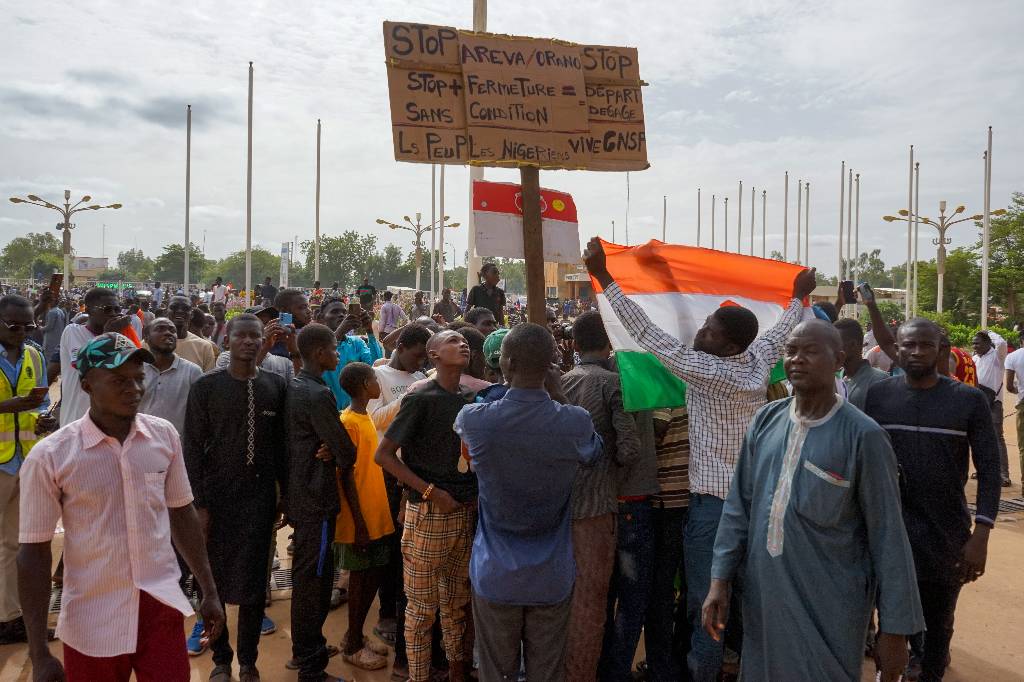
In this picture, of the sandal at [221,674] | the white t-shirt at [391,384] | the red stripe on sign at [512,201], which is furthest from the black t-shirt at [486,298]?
the sandal at [221,674]

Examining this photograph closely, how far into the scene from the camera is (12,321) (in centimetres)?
477

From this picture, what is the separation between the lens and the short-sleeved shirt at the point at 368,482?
4590 mm

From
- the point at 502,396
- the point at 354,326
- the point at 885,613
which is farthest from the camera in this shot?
the point at 354,326

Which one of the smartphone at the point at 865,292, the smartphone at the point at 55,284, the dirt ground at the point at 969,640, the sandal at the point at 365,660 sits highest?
the smartphone at the point at 55,284

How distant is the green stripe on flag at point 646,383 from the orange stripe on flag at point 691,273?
0.76 meters

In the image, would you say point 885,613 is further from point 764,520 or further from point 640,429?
point 640,429

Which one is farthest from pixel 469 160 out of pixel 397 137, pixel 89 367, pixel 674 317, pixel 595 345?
pixel 89 367

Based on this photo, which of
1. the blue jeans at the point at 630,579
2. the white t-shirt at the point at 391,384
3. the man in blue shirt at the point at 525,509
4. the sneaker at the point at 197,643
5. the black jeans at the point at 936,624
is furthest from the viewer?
the white t-shirt at the point at 391,384

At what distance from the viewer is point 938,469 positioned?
3732 mm

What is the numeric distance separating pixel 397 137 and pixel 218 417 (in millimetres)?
1846

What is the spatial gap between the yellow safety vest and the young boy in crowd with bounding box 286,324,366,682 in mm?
1990

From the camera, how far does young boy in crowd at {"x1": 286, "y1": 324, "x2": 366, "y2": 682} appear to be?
13.6 ft

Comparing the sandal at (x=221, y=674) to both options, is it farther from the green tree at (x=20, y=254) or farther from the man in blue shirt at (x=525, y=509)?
the green tree at (x=20, y=254)

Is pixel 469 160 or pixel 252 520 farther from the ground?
pixel 469 160
